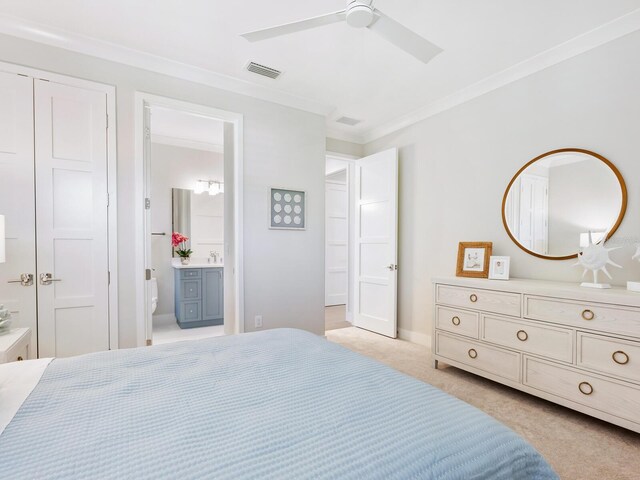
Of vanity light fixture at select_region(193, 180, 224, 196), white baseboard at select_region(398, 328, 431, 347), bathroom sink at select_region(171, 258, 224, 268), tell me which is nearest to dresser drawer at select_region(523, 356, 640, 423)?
white baseboard at select_region(398, 328, 431, 347)

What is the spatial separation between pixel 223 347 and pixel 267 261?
179 cm

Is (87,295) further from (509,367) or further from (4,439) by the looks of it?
(509,367)

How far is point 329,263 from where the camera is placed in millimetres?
6312

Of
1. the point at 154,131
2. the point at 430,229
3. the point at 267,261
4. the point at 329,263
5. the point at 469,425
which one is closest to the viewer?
the point at 469,425

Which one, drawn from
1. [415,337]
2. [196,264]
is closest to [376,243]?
[415,337]

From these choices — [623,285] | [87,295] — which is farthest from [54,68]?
[623,285]

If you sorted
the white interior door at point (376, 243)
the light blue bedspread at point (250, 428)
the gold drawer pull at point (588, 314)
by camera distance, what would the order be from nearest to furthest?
the light blue bedspread at point (250, 428) < the gold drawer pull at point (588, 314) < the white interior door at point (376, 243)

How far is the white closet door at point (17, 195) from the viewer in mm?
2283

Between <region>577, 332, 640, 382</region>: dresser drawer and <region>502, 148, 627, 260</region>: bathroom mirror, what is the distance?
0.74m

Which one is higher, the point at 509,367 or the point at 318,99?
the point at 318,99

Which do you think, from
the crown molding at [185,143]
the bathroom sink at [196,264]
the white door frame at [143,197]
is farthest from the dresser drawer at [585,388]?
the crown molding at [185,143]

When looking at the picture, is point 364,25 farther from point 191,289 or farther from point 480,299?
point 191,289

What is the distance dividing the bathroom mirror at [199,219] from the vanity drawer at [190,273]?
60cm

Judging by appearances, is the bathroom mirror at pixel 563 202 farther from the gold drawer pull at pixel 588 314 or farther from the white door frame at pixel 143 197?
the white door frame at pixel 143 197
